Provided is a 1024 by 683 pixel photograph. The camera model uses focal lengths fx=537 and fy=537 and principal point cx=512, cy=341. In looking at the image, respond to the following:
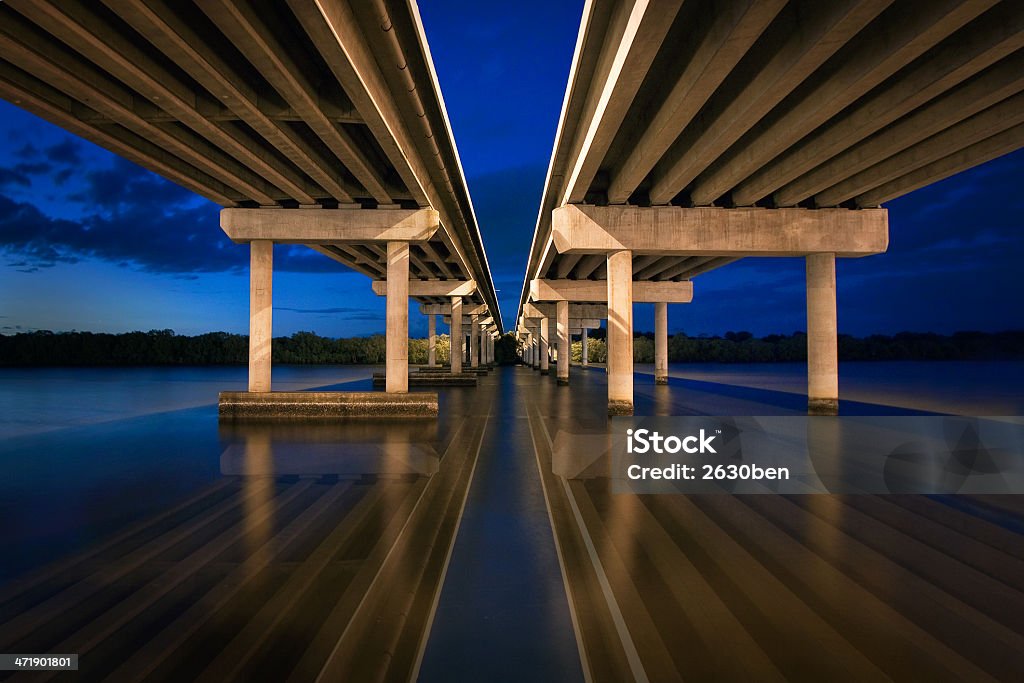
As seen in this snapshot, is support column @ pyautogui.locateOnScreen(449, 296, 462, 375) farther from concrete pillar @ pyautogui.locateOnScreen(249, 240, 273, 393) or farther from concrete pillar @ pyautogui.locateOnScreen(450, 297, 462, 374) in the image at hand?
concrete pillar @ pyautogui.locateOnScreen(249, 240, 273, 393)

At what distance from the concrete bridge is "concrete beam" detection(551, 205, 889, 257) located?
0.14ft

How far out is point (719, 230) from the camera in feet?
54.8

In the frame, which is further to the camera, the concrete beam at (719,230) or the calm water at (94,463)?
the concrete beam at (719,230)

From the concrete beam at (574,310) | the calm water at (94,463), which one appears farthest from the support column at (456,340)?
the calm water at (94,463)

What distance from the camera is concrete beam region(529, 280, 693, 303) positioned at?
33.2 meters

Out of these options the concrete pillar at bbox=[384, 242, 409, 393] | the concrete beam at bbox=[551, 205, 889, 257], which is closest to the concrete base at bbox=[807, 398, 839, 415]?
the concrete beam at bbox=[551, 205, 889, 257]

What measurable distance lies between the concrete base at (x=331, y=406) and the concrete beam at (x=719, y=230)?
22.2 ft

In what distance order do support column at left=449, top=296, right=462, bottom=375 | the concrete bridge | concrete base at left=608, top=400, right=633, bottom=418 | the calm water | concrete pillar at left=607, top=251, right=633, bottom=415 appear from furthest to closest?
support column at left=449, top=296, right=462, bottom=375, concrete pillar at left=607, top=251, right=633, bottom=415, concrete base at left=608, top=400, right=633, bottom=418, the concrete bridge, the calm water

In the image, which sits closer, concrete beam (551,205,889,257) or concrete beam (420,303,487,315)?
concrete beam (551,205,889,257)

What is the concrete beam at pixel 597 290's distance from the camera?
3319 cm

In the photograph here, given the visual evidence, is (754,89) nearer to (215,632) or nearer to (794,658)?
(794,658)

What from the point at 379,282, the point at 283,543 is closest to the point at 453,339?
the point at 379,282

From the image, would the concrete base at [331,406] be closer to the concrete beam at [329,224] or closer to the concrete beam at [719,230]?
the concrete beam at [329,224]
